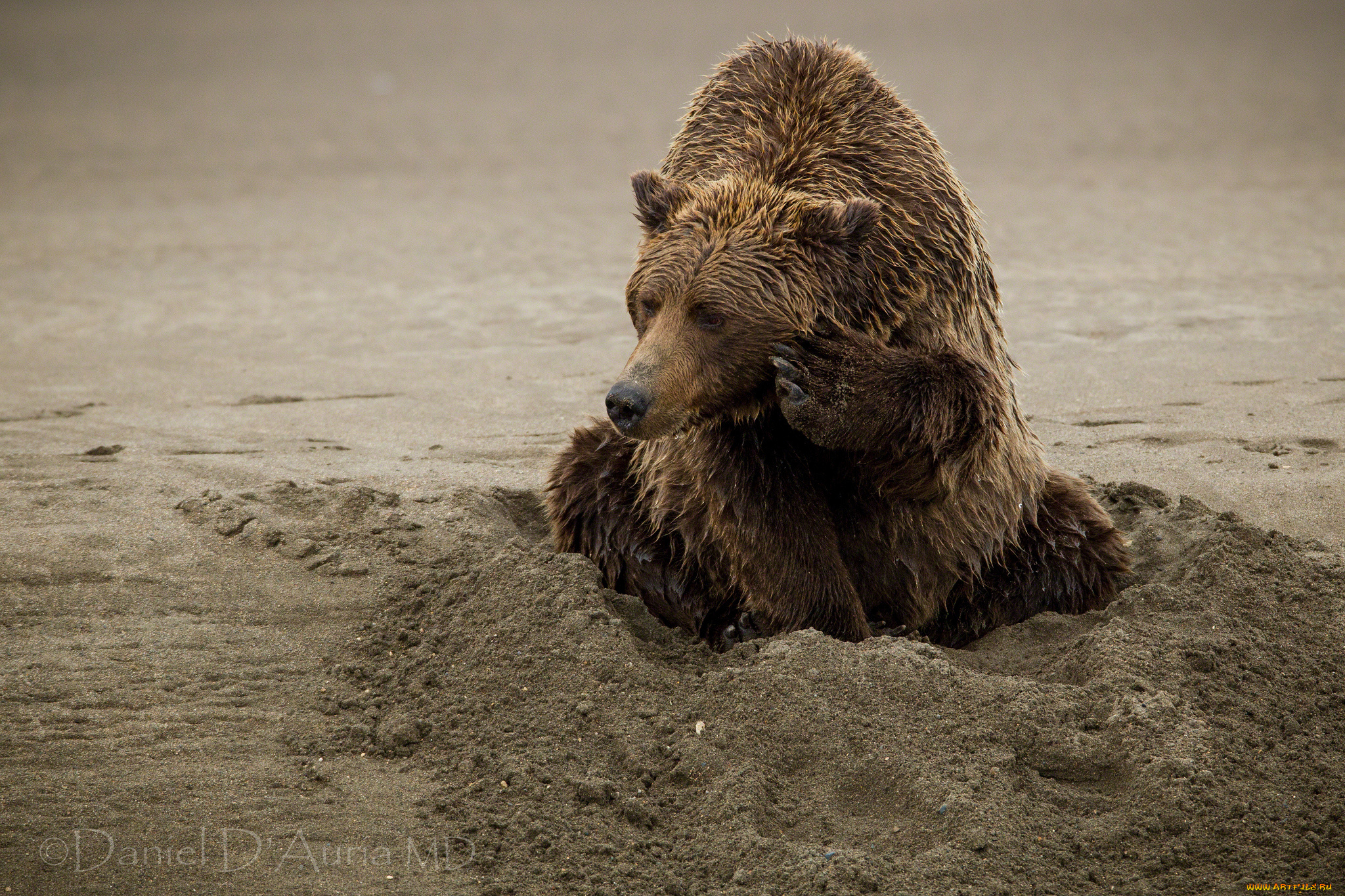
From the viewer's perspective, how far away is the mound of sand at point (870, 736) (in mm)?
3197

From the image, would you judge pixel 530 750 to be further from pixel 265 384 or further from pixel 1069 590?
pixel 265 384

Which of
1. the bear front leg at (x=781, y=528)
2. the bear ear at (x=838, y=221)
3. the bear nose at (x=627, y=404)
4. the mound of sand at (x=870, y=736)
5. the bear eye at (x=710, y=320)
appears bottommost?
the mound of sand at (x=870, y=736)

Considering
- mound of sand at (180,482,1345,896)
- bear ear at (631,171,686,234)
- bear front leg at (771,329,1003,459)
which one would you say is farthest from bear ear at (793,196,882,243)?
mound of sand at (180,482,1345,896)

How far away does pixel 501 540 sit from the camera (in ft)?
16.7

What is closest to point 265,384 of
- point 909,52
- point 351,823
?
point 351,823

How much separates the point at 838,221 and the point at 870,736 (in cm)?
148

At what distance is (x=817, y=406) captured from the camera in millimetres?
3680

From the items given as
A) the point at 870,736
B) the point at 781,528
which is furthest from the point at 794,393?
the point at 870,736

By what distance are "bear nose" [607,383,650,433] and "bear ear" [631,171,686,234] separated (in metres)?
0.64

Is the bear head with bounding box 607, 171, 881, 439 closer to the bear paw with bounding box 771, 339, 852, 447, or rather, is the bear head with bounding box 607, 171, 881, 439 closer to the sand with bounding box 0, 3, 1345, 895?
the bear paw with bounding box 771, 339, 852, 447

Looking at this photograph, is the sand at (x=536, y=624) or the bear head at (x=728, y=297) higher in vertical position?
the bear head at (x=728, y=297)

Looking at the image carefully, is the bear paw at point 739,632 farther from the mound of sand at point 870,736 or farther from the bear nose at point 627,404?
the bear nose at point 627,404

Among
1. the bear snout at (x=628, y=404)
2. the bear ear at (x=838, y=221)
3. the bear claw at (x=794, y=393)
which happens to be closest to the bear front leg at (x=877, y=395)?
the bear claw at (x=794, y=393)

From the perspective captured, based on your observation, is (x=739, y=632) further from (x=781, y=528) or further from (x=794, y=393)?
(x=794, y=393)
